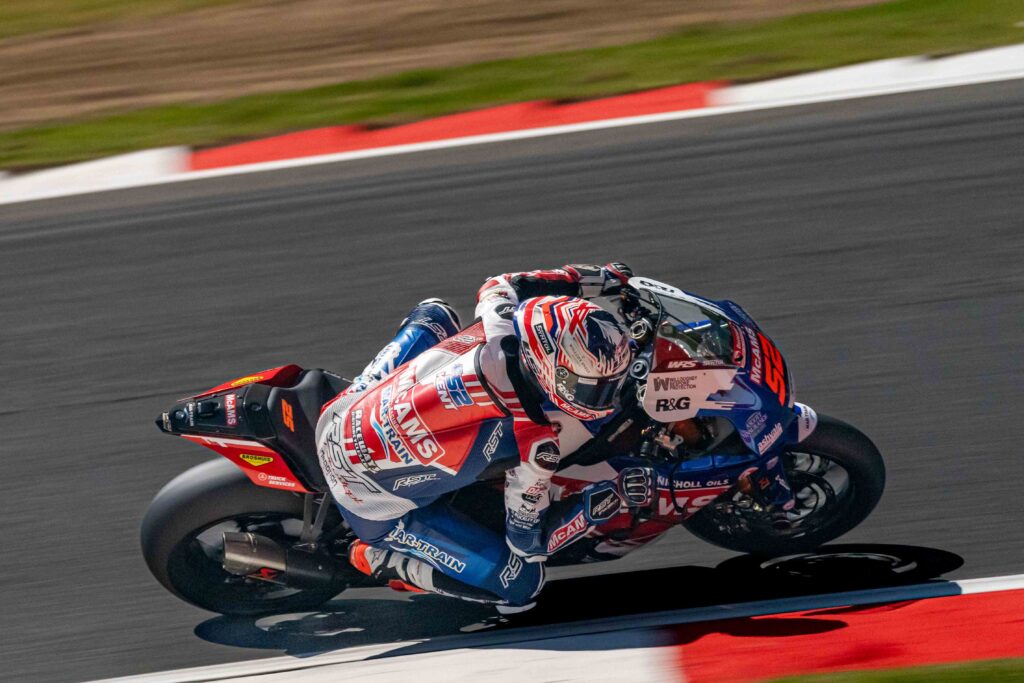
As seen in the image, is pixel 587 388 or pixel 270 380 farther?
pixel 270 380

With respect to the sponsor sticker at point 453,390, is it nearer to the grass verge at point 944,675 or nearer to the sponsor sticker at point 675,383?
the sponsor sticker at point 675,383

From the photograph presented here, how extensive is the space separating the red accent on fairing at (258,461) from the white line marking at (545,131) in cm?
459

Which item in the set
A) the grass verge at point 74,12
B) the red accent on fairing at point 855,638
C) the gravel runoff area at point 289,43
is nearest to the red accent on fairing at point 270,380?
the red accent on fairing at point 855,638

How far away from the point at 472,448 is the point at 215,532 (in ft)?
4.53

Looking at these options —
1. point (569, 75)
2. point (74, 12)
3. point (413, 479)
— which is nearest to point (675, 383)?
point (413, 479)

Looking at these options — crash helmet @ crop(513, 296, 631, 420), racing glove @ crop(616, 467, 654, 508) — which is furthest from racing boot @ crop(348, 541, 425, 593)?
crash helmet @ crop(513, 296, 631, 420)

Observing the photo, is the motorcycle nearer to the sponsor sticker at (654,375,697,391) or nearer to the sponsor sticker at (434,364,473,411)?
the sponsor sticker at (654,375,697,391)

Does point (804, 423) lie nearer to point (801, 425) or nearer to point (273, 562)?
point (801, 425)

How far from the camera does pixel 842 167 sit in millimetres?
8492

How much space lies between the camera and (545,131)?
9.35m

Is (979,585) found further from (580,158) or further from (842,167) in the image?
(580,158)

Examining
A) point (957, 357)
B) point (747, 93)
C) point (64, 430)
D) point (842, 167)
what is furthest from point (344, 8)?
point (957, 357)

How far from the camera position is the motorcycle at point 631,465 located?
4.74 m

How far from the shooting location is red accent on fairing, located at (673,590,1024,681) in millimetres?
4789
